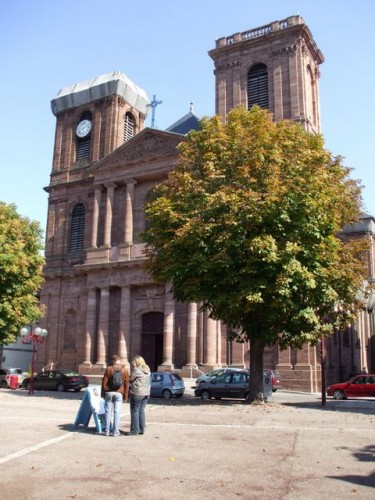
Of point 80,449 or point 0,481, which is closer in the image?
point 0,481

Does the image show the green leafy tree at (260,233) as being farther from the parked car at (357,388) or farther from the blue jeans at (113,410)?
the blue jeans at (113,410)

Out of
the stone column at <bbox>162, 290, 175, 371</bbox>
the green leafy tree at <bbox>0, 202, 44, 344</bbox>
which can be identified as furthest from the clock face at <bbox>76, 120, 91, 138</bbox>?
the stone column at <bbox>162, 290, 175, 371</bbox>

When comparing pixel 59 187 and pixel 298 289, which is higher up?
pixel 59 187

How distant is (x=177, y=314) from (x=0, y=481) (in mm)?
29203

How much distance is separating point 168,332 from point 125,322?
4032 millimetres

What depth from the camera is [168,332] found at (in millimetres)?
35531

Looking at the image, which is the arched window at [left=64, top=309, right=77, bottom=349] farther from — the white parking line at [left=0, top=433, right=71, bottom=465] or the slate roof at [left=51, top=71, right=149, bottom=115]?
the white parking line at [left=0, top=433, right=71, bottom=465]

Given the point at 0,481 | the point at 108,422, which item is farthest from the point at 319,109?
the point at 0,481

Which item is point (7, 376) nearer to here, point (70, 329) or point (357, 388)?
point (70, 329)

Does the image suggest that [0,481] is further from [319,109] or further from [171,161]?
[319,109]

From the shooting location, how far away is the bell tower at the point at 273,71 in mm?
38156

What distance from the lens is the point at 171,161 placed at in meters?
38.4

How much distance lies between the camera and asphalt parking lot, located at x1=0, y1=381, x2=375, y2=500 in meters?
7.12

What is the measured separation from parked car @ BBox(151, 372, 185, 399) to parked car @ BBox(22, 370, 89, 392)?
7.17 meters
